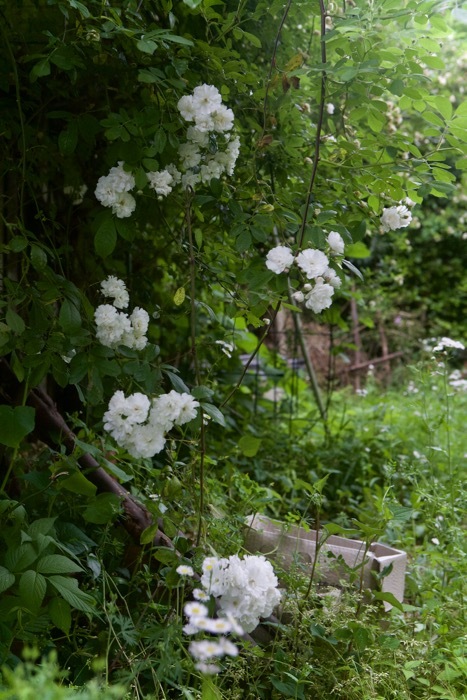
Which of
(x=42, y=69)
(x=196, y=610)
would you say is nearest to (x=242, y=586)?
→ (x=196, y=610)

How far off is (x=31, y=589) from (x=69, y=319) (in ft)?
1.63

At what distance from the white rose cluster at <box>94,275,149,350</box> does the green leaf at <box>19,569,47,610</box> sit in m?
0.45

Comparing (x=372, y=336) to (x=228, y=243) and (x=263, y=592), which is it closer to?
(x=228, y=243)

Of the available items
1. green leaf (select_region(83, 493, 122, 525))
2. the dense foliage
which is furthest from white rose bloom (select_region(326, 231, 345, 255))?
green leaf (select_region(83, 493, 122, 525))

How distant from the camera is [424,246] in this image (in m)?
6.62

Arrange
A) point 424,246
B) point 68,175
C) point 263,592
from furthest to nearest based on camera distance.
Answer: point 424,246 → point 68,175 → point 263,592

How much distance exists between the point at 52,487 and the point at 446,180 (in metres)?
1.11

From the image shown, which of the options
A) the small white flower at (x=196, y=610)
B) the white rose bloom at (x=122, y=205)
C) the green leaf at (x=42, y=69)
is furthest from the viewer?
the white rose bloom at (x=122, y=205)

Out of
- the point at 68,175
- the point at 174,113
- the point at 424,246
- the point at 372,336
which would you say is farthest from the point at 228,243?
the point at 424,246

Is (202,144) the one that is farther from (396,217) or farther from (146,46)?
(396,217)

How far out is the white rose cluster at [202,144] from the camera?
1445 mm

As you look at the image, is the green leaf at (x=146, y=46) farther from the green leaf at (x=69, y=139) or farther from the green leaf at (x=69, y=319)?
the green leaf at (x=69, y=319)

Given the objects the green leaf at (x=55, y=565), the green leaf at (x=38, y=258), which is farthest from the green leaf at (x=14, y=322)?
the green leaf at (x=55, y=565)

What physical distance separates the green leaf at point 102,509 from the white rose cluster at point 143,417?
0.25 m
